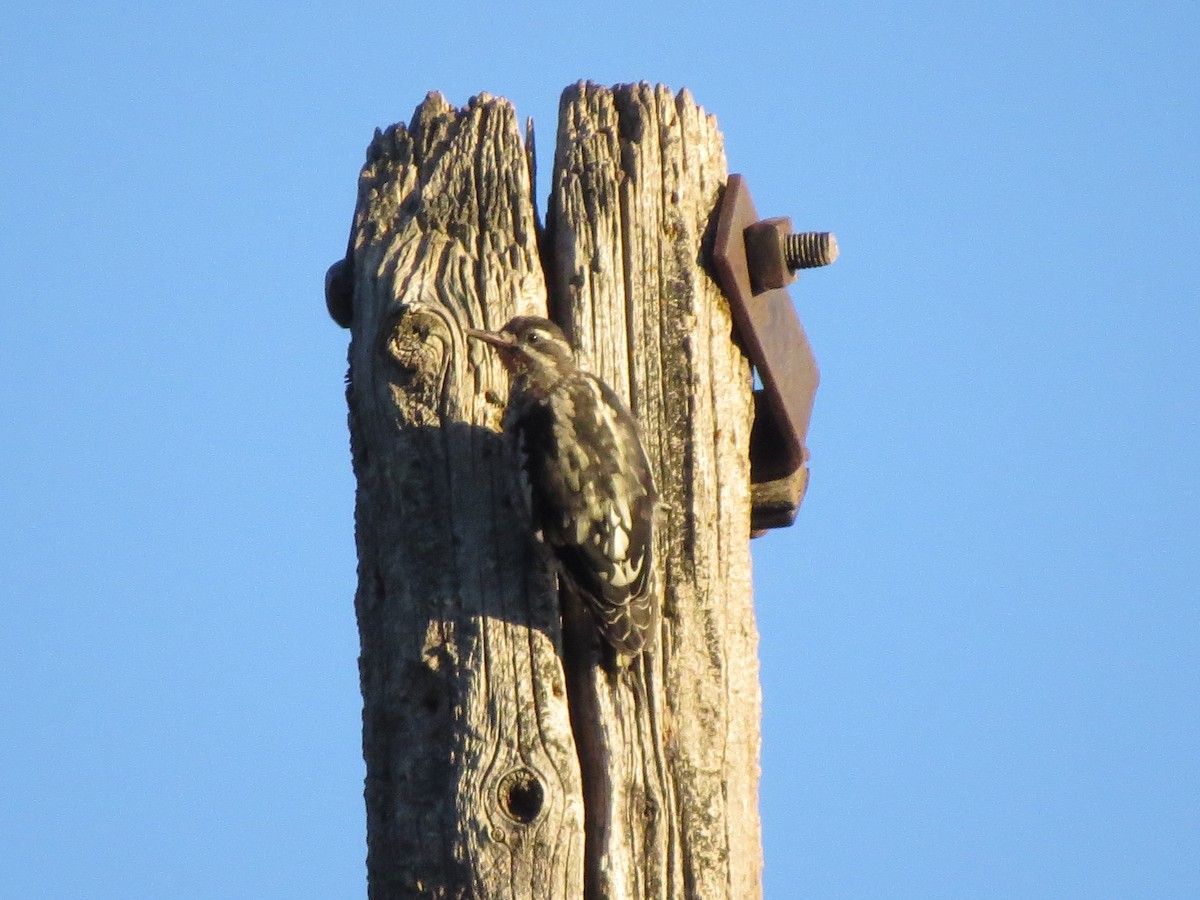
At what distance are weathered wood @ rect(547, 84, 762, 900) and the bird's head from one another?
0.07 m

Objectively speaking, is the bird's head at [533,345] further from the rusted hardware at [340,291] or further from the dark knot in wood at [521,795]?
the dark knot in wood at [521,795]

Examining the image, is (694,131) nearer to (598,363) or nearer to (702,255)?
(702,255)

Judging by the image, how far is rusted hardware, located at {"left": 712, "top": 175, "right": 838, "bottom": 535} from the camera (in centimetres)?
501

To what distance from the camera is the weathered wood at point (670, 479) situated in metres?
4.50

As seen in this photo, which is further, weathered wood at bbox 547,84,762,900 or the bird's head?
the bird's head

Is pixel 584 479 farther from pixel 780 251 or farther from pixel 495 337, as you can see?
pixel 780 251

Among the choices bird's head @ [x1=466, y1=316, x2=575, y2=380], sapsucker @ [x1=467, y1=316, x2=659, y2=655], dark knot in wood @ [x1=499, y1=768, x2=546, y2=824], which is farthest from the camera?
bird's head @ [x1=466, y1=316, x2=575, y2=380]

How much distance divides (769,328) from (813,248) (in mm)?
263

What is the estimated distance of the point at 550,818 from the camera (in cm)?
441

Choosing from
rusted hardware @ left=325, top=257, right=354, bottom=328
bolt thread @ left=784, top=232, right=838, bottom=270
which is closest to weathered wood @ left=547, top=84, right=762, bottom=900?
bolt thread @ left=784, top=232, right=838, bottom=270

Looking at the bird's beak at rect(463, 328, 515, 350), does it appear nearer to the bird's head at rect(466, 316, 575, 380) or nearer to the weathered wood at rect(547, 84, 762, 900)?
the bird's head at rect(466, 316, 575, 380)

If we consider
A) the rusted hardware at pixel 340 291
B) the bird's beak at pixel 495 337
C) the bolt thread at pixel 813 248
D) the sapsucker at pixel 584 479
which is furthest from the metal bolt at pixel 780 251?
the rusted hardware at pixel 340 291

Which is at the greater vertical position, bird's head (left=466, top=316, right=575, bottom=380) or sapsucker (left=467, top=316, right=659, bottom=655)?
bird's head (left=466, top=316, right=575, bottom=380)

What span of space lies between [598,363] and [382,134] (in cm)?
96
